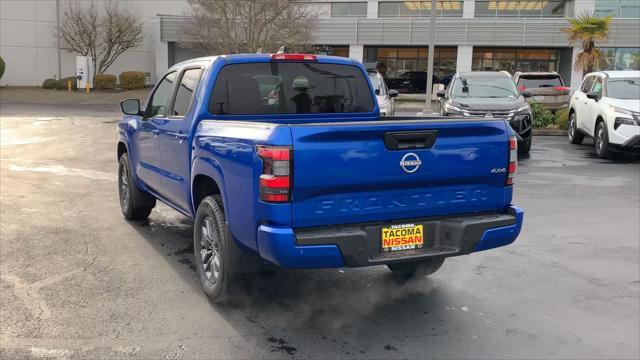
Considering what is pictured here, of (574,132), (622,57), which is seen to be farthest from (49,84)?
(622,57)

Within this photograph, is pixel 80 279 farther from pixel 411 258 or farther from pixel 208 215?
pixel 411 258

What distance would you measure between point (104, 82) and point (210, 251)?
1492 inches

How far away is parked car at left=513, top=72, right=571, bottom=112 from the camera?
1997cm

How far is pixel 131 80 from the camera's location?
40.8m

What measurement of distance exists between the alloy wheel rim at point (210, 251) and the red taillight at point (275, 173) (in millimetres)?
956

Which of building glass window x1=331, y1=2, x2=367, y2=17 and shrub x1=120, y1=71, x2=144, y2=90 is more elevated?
building glass window x1=331, y1=2, x2=367, y2=17

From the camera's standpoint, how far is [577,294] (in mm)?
5043

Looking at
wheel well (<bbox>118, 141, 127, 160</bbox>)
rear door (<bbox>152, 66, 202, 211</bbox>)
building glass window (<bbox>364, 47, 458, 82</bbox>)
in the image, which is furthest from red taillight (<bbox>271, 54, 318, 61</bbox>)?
building glass window (<bbox>364, 47, 458, 82</bbox>)

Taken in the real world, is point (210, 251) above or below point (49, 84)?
Answer: below

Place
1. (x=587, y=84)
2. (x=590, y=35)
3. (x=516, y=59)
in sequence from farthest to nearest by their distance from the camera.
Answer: (x=516, y=59), (x=590, y=35), (x=587, y=84)

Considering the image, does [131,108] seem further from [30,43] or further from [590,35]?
[30,43]

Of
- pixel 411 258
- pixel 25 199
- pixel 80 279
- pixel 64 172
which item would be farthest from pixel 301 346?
pixel 64 172

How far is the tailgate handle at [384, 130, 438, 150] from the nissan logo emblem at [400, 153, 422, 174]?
0.19ft

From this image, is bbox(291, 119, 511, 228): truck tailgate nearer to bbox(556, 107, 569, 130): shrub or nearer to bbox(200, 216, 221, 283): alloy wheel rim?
bbox(200, 216, 221, 283): alloy wheel rim
